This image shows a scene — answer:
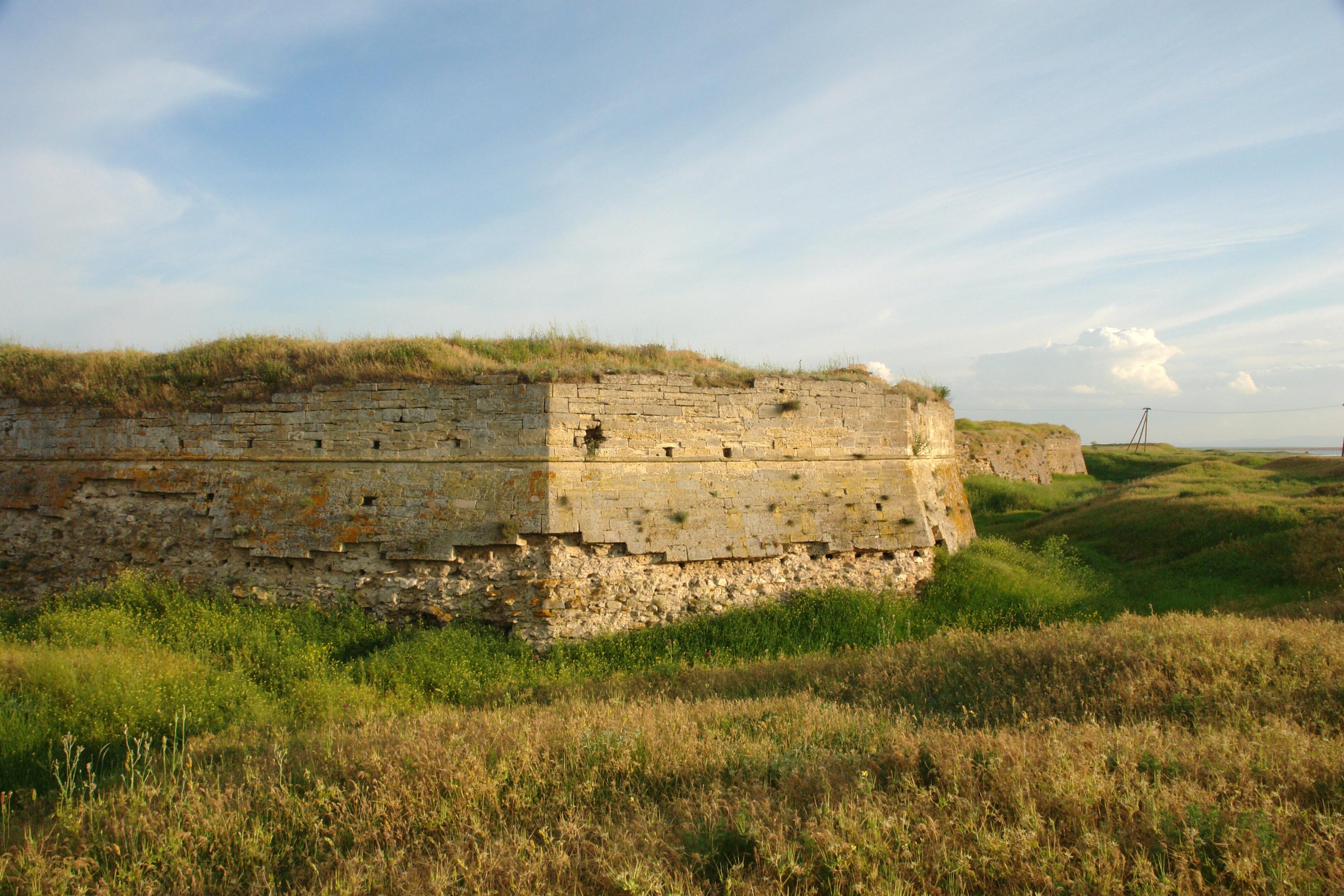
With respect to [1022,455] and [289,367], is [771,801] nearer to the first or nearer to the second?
[289,367]

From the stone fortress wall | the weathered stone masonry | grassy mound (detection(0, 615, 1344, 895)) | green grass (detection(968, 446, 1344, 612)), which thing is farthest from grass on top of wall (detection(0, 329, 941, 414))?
the stone fortress wall

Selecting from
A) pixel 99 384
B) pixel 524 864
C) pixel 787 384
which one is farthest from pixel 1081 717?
pixel 99 384

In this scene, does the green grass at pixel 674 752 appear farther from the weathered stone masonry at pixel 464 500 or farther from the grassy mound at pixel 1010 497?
the grassy mound at pixel 1010 497

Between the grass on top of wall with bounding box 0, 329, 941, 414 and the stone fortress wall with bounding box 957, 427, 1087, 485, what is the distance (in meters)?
19.6

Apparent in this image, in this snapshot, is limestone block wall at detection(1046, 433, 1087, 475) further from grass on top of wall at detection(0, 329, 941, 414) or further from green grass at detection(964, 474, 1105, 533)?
grass on top of wall at detection(0, 329, 941, 414)

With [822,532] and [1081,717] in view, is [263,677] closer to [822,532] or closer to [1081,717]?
[822,532]

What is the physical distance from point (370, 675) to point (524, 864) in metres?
4.71

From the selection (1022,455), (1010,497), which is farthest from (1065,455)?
(1010,497)

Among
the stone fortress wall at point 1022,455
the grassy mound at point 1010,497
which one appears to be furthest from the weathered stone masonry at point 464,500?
the stone fortress wall at point 1022,455

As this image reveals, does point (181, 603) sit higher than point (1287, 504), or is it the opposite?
point (1287, 504)

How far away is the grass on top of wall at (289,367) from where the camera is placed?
8836 millimetres

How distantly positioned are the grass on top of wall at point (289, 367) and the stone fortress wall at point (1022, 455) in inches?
772

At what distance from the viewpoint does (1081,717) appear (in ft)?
16.8

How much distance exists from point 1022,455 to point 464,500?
90.9 feet
